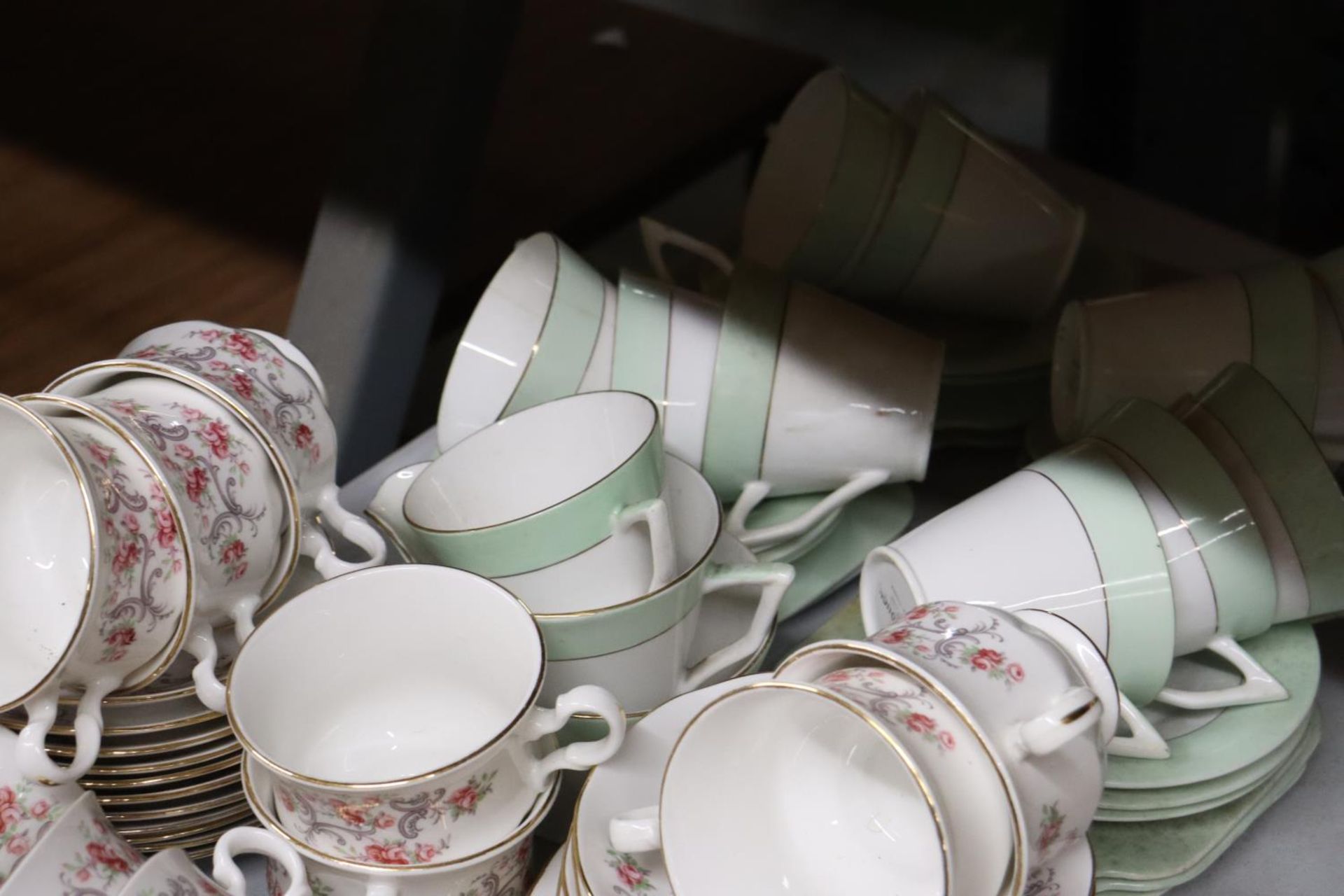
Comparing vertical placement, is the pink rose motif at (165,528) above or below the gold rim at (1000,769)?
below

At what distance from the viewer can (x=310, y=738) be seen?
0.67 meters

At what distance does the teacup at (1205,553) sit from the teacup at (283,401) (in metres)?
0.39

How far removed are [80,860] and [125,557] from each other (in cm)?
12

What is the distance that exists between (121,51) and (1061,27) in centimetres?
94

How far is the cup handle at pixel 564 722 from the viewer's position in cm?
57

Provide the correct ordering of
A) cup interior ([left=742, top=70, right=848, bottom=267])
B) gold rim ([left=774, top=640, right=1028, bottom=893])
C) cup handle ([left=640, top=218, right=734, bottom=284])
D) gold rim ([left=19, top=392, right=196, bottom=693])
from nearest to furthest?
1. gold rim ([left=774, top=640, right=1028, bottom=893])
2. gold rim ([left=19, top=392, right=196, bottom=693])
3. cup handle ([left=640, top=218, right=734, bottom=284])
4. cup interior ([left=742, top=70, right=848, bottom=267])

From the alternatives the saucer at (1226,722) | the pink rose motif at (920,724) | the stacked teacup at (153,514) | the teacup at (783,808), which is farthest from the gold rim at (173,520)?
the saucer at (1226,722)

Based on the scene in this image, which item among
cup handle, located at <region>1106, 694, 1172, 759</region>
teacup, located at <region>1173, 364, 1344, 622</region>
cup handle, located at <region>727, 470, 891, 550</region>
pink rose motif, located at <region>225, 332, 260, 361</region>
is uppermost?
teacup, located at <region>1173, 364, 1344, 622</region>

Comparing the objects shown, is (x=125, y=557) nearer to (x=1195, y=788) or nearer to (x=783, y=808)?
(x=783, y=808)

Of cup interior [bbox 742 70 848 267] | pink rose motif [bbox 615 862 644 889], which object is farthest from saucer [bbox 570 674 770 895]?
cup interior [bbox 742 70 848 267]

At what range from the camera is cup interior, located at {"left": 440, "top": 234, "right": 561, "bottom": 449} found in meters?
0.82

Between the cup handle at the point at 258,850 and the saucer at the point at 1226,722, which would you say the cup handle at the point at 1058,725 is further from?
the cup handle at the point at 258,850

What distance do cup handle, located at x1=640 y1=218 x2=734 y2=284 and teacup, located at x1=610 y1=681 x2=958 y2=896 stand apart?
355 mm

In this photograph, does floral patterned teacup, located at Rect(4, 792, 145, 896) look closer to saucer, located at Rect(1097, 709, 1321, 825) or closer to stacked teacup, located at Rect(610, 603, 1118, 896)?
stacked teacup, located at Rect(610, 603, 1118, 896)
